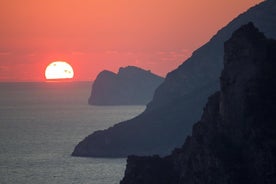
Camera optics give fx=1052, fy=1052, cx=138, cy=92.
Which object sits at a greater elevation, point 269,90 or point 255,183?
point 269,90

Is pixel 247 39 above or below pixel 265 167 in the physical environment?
above

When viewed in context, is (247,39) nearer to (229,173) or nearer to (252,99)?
(252,99)

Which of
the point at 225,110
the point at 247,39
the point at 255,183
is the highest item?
the point at 247,39

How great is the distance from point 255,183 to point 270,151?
3930 millimetres

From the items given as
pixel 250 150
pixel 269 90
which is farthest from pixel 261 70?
pixel 250 150

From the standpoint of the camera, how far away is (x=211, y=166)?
11862 centimetres

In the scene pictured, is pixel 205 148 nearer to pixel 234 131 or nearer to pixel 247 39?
pixel 234 131

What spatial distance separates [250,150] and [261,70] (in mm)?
10831

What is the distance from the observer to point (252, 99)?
120 m

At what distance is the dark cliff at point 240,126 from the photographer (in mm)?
116250

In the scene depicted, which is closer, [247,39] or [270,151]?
[270,151]

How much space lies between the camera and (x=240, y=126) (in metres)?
121

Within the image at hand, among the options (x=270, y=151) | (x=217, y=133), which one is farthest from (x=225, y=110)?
(x=270, y=151)

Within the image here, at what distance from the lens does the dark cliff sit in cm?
11625
